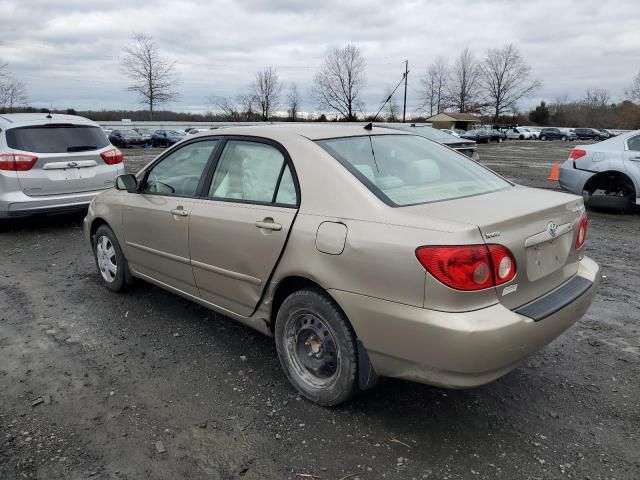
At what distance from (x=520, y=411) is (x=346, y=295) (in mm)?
1287

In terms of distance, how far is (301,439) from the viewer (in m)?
2.70

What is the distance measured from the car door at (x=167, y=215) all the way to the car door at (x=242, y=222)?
6.5 inches

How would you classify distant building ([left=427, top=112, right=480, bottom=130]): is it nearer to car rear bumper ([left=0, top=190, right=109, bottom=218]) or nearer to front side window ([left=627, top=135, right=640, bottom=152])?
front side window ([left=627, top=135, right=640, bottom=152])

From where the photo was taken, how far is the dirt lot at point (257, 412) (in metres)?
2.49

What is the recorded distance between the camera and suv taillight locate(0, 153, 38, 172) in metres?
6.86

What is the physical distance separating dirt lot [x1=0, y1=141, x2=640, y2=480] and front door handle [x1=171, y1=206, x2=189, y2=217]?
38.7 inches

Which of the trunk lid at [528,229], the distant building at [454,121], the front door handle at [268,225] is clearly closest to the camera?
the trunk lid at [528,229]

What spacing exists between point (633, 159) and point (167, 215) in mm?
7656

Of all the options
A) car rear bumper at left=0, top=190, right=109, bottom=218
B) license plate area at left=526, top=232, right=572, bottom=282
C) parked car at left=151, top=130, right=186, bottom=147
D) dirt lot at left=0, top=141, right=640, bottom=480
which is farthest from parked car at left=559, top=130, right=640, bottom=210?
parked car at left=151, top=130, right=186, bottom=147

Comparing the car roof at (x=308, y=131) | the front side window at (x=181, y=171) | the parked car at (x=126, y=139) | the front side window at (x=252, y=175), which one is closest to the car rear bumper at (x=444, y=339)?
the front side window at (x=252, y=175)

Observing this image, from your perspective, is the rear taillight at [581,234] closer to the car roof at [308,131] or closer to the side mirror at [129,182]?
the car roof at [308,131]

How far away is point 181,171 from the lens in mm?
4016

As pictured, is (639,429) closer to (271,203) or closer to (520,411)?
(520,411)

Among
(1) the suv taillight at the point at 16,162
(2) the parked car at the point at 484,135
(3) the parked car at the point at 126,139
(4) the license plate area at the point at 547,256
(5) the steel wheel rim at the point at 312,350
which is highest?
(2) the parked car at the point at 484,135
